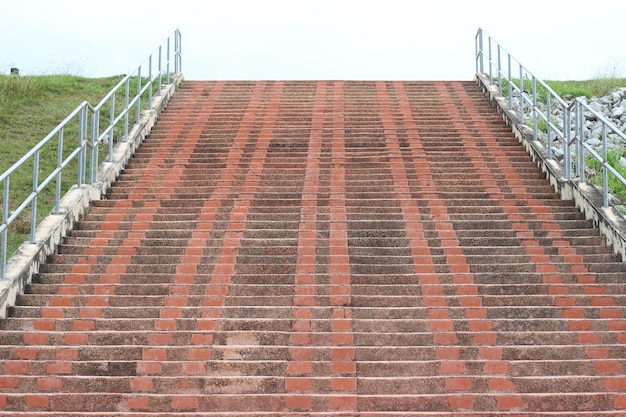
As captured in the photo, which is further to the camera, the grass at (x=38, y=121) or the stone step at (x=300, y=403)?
the grass at (x=38, y=121)

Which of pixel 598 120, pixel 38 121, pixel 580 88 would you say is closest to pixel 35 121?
pixel 38 121

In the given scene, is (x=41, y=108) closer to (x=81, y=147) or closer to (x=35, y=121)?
(x=35, y=121)

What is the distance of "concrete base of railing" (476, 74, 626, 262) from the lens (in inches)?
270

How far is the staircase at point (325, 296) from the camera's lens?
4934mm

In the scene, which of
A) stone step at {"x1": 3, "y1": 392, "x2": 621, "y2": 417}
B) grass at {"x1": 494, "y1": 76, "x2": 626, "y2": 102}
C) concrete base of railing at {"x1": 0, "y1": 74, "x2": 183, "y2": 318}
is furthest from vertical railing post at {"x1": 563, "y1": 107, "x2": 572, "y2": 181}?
concrete base of railing at {"x1": 0, "y1": 74, "x2": 183, "y2": 318}

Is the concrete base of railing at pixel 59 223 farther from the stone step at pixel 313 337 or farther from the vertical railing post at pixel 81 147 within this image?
the stone step at pixel 313 337

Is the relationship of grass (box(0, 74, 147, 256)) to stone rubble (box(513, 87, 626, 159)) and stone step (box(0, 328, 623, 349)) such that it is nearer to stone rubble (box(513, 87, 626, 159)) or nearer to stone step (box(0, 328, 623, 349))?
stone step (box(0, 328, 623, 349))

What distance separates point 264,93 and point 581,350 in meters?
9.33

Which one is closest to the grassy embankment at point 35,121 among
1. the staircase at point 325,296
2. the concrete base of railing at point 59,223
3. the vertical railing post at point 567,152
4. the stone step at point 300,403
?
the concrete base of railing at point 59,223

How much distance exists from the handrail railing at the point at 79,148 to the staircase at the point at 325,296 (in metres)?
0.54

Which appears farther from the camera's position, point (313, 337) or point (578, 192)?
point (578, 192)

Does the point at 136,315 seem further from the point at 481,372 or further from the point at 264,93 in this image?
the point at 264,93

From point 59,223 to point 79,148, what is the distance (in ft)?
4.19

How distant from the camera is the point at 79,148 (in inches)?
321
